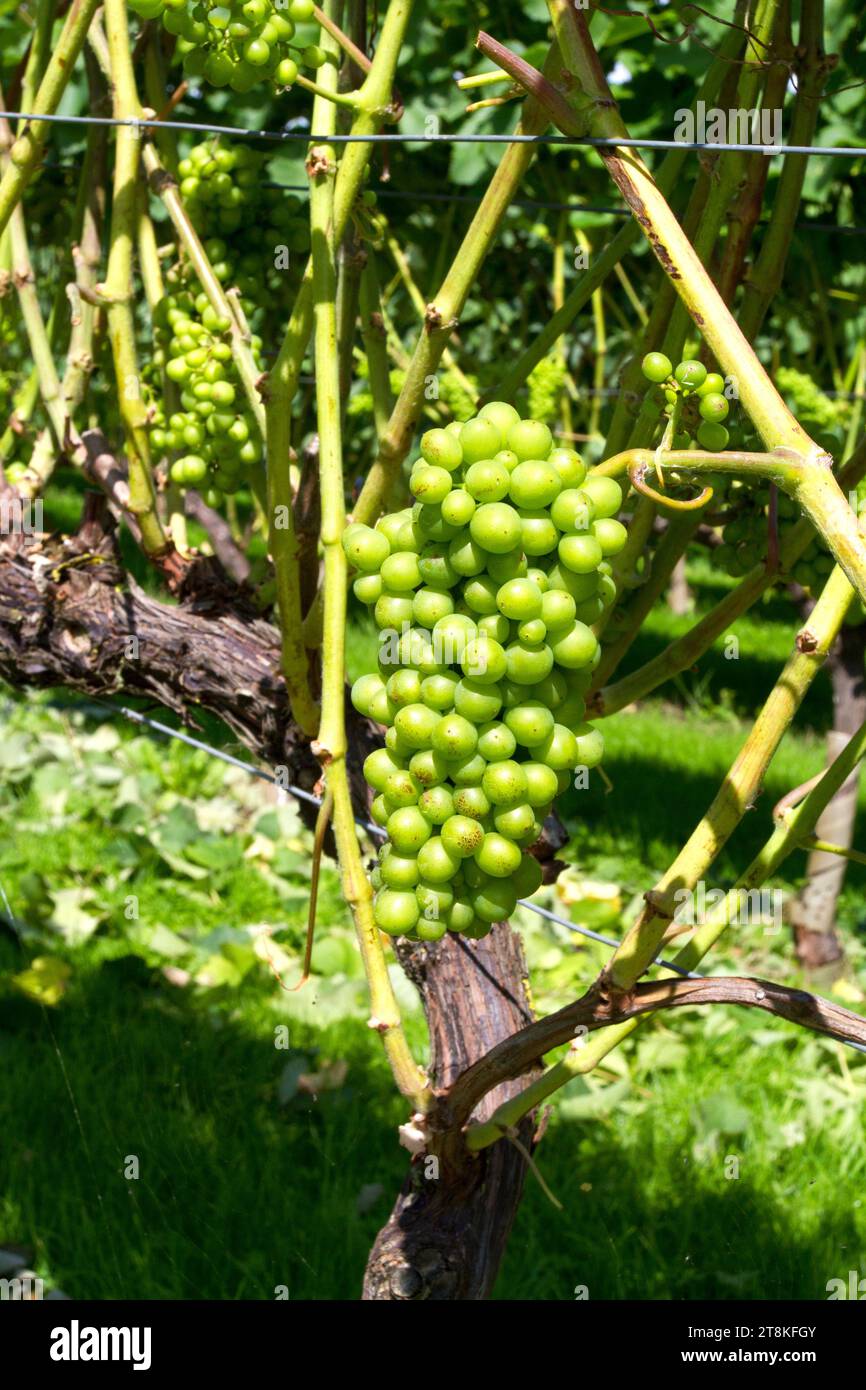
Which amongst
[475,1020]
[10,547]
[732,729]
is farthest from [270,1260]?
[732,729]

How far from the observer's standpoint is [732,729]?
17.5ft

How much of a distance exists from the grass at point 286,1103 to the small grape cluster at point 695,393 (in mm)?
1639

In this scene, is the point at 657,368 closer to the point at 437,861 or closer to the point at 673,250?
the point at 673,250

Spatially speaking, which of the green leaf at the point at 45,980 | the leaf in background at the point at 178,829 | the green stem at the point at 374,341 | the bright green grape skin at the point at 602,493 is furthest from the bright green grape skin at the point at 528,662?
the leaf in background at the point at 178,829

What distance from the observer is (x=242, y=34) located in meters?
1.09

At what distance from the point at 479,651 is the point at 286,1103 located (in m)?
1.99

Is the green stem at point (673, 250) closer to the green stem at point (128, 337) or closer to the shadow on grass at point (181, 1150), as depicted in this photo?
the green stem at point (128, 337)

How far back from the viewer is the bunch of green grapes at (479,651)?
36.0 inches

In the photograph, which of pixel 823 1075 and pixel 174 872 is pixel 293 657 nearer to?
pixel 823 1075

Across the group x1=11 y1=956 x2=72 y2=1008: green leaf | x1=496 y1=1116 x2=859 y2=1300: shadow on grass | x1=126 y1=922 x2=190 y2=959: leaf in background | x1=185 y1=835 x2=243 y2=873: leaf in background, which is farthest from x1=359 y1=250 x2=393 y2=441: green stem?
x1=185 y1=835 x2=243 y2=873: leaf in background

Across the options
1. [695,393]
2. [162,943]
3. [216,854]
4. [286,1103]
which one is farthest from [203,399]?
[216,854]

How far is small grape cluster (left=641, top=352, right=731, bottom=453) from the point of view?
3.15 feet

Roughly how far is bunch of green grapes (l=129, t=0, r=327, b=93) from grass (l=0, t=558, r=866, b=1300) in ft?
5.79

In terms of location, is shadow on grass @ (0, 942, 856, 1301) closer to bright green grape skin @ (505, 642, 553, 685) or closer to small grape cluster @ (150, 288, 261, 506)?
small grape cluster @ (150, 288, 261, 506)
